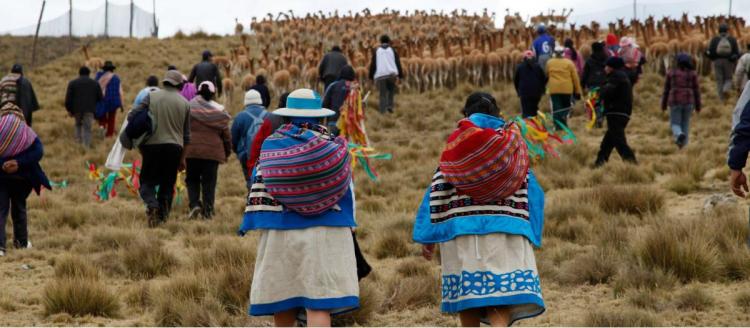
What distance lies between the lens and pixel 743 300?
23.6ft

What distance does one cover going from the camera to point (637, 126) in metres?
19.6

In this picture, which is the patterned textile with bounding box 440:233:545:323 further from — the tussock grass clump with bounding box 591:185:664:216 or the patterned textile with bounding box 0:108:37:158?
the tussock grass clump with bounding box 591:185:664:216

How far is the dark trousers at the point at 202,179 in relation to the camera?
11.9 meters

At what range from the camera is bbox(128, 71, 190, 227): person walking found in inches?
433

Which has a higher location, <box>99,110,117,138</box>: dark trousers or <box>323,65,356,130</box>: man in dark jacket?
<box>323,65,356,130</box>: man in dark jacket

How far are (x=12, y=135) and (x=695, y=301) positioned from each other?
6314mm

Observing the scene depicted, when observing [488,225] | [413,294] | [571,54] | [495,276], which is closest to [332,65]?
[571,54]

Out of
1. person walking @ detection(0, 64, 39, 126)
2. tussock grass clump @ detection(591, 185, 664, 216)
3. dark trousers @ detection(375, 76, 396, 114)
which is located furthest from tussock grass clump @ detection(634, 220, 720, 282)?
dark trousers @ detection(375, 76, 396, 114)

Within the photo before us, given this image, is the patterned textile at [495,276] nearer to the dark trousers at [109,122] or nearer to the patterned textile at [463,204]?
the patterned textile at [463,204]

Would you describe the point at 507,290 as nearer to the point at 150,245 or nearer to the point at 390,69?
the point at 150,245

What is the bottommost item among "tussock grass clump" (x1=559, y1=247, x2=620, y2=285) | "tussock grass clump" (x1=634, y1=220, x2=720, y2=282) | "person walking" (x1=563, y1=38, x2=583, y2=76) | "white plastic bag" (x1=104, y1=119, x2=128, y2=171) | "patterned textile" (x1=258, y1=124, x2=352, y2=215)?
"tussock grass clump" (x1=559, y1=247, x2=620, y2=285)

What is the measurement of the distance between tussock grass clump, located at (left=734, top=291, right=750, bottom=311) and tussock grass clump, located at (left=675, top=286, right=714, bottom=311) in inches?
7.0

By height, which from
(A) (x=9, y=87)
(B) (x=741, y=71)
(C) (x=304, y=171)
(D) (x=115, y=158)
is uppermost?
(B) (x=741, y=71)

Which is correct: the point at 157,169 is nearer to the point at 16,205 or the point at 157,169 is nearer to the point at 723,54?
the point at 16,205
